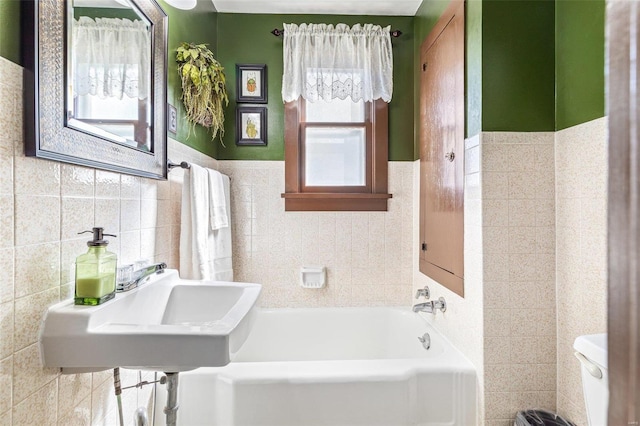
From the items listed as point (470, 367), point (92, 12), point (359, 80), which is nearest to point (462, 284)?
point (470, 367)

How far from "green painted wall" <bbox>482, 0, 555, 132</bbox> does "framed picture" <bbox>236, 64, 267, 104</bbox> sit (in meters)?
1.39

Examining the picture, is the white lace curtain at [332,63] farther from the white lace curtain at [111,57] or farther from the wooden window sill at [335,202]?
the white lace curtain at [111,57]

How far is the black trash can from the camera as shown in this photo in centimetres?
130

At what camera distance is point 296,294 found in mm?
2301

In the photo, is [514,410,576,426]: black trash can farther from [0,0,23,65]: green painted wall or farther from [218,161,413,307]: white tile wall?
[0,0,23,65]: green painted wall

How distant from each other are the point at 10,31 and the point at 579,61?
1818mm

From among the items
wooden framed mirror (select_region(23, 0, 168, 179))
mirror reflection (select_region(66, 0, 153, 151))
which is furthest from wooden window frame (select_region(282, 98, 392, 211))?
mirror reflection (select_region(66, 0, 153, 151))

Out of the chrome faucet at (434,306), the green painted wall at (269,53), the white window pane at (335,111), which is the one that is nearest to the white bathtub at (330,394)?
the chrome faucet at (434,306)

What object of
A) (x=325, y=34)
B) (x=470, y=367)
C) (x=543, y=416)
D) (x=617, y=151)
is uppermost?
(x=325, y=34)

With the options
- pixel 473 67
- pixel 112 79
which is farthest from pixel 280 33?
pixel 112 79

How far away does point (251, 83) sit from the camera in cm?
229

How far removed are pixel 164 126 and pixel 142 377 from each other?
1048mm

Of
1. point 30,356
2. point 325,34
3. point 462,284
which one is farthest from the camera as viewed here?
point 325,34

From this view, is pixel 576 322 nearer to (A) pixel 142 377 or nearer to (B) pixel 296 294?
(B) pixel 296 294
